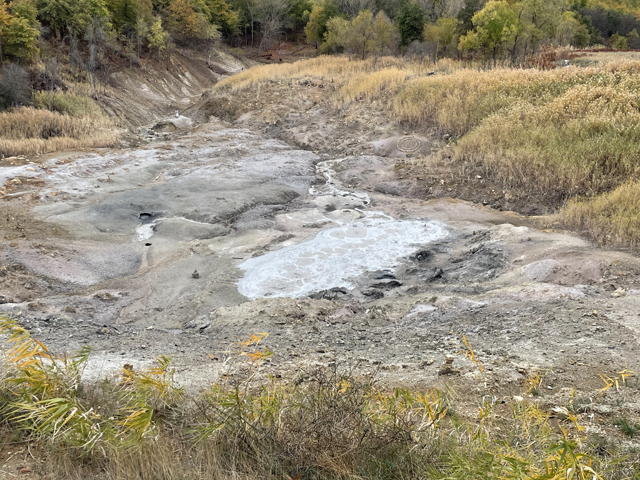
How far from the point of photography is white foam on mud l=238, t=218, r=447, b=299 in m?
7.28

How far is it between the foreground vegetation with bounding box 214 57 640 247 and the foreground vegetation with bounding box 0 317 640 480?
571 centimetres

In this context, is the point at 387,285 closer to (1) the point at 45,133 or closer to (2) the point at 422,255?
(2) the point at 422,255

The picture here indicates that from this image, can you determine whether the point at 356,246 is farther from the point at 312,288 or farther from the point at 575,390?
the point at 575,390

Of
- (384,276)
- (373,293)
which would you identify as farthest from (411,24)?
(373,293)

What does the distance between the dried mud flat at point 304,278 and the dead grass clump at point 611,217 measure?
0.48 m

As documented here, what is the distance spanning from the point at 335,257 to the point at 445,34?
26942mm

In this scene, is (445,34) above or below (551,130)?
above

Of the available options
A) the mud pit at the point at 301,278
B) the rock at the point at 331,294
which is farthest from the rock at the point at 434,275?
the rock at the point at 331,294

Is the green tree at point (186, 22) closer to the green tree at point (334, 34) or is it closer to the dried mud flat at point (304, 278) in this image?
the green tree at point (334, 34)

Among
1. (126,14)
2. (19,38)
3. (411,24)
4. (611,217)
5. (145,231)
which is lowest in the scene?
(145,231)

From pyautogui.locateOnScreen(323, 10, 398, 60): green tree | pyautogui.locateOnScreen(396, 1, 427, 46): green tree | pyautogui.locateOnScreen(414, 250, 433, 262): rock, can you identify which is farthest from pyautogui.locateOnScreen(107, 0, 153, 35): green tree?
pyautogui.locateOnScreen(414, 250, 433, 262): rock

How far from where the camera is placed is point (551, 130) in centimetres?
1155

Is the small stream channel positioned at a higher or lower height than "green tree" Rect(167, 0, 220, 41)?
lower

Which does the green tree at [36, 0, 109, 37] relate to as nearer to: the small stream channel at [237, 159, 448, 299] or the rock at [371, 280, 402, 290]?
the small stream channel at [237, 159, 448, 299]
